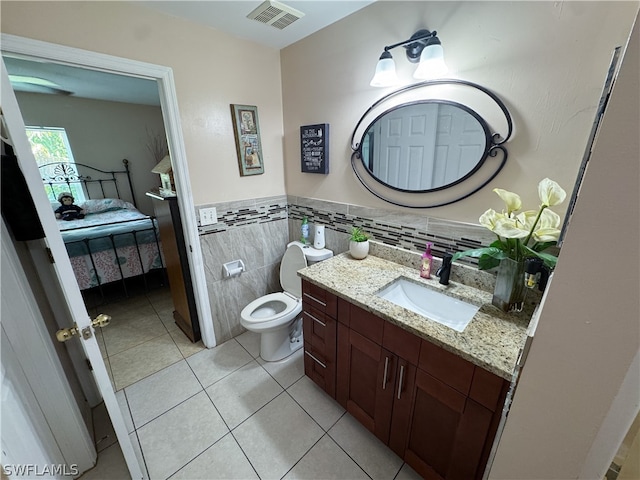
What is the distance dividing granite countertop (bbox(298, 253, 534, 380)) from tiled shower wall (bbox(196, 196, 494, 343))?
0.21 metres

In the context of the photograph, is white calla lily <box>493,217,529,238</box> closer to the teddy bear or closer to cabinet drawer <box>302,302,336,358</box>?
cabinet drawer <box>302,302,336,358</box>

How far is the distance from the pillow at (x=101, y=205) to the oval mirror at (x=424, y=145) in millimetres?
3860

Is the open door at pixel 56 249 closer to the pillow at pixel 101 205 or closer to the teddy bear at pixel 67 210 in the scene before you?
the teddy bear at pixel 67 210

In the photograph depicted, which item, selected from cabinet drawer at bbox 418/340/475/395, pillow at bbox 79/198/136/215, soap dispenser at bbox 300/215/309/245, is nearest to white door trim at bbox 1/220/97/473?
cabinet drawer at bbox 418/340/475/395

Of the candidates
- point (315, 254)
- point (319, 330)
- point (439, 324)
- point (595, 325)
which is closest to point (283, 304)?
point (315, 254)

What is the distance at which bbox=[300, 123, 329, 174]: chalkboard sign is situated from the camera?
1820 mm

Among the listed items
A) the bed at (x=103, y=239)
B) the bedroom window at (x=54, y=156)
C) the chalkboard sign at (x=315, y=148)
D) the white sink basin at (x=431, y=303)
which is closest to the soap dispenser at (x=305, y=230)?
the chalkboard sign at (x=315, y=148)

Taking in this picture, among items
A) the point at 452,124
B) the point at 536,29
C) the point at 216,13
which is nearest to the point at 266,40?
the point at 216,13

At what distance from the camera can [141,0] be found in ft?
4.42

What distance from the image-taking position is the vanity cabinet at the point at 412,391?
3.05 ft

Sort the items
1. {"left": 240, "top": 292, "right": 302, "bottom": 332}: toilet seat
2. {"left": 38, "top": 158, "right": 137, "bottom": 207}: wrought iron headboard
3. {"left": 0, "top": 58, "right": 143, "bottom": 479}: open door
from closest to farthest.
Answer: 1. {"left": 0, "top": 58, "right": 143, "bottom": 479}: open door
2. {"left": 240, "top": 292, "right": 302, "bottom": 332}: toilet seat
3. {"left": 38, "top": 158, "right": 137, "bottom": 207}: wrought iron headboard

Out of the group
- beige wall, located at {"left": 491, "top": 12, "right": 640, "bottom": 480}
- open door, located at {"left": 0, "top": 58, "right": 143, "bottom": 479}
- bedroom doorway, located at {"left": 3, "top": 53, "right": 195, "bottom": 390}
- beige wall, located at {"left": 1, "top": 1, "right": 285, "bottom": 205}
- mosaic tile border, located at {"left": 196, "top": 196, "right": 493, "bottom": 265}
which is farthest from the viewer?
bedroom doorway, located at {"left": 3, "top": 53, "right": 195, "bottom": 390}

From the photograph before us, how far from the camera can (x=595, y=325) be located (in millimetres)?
377

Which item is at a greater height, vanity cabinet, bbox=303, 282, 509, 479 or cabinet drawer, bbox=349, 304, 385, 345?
cabinet drawer, bbox=349, 304, 385, 345
